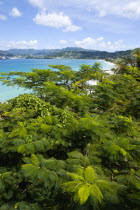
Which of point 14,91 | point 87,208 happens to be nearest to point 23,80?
point 87,208

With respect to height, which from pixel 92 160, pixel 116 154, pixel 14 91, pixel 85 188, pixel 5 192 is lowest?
pixel 14 91

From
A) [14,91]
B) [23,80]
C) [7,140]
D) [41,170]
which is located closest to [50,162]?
[41,170]

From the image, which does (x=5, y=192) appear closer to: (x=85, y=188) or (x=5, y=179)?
(x=5, y=179)

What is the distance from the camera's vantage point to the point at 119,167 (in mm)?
3488

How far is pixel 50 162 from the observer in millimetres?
2607

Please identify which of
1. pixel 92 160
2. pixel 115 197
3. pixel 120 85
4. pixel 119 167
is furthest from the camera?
pixel 120 85

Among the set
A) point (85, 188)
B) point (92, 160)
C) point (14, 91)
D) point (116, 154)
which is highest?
point (85, 188)

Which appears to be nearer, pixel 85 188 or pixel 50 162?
pixel 85 188

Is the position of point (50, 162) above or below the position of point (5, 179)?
above

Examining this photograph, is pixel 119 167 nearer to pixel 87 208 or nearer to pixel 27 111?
pixel 87 208

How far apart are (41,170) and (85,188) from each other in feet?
3.01

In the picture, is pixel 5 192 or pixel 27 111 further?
pixel 27 111

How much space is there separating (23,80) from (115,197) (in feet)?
35.0

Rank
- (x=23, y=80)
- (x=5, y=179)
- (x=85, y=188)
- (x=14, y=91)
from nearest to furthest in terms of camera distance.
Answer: (x=85, y=188) < (x=5, y=179) < (x=23, y=80) < (x=14, y=91)
